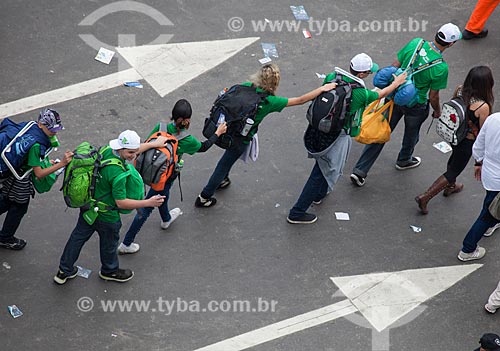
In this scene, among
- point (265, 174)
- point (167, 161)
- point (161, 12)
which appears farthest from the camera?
point (161, 12)

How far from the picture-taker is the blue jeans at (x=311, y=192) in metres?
8.15

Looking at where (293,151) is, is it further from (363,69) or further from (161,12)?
(161,12)

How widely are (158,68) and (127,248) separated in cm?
321

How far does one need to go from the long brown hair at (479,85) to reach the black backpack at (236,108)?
6.48ft

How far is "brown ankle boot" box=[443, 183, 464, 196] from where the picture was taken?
8957mm

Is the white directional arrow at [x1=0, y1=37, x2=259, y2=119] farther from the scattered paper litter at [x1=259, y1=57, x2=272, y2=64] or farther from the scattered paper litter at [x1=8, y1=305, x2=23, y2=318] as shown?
the scattered paper litter at [x1=8, y1=305, x2=23, y2=318]

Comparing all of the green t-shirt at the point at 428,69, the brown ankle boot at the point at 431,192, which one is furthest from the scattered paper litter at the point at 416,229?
the green t-shirt at the point at 428,69

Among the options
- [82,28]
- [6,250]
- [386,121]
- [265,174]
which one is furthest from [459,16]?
[6,250]

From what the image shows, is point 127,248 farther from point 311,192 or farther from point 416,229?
point 416,229

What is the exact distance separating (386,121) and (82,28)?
4.57 meters

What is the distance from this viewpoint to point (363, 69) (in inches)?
302

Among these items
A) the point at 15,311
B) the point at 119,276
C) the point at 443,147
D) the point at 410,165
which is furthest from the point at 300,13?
the point at 15,311

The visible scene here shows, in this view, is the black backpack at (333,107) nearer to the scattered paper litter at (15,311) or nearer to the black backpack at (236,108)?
the black backpack at (236,108)

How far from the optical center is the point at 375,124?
28.2 ft
